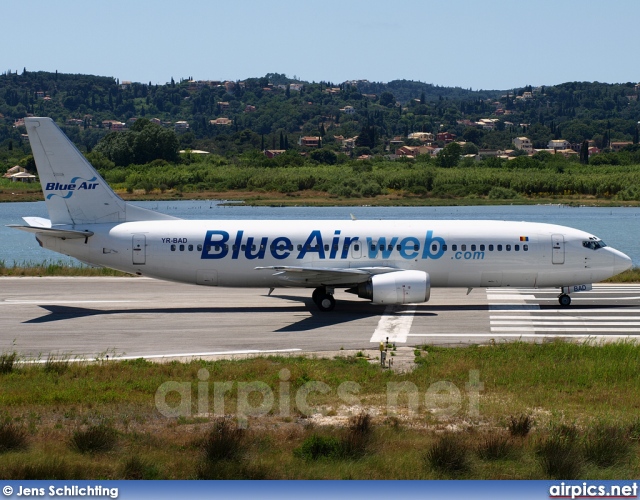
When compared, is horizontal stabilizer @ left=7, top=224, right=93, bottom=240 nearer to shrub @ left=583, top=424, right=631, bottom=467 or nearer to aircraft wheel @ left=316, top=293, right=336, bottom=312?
aircraft wheel @ left=316, top=293, right=336, bottom=312

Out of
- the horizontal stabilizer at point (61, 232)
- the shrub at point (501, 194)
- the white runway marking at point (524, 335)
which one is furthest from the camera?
the shrub at point (501, 194)

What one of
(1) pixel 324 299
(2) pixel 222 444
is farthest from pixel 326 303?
(2) pixel 222 444

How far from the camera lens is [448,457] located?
1730 centimetres

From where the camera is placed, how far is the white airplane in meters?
40.3

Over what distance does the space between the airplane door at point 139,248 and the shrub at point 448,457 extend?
2481 centimetres

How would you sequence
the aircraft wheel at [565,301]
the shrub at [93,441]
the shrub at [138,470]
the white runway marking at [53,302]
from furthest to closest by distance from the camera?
the white runway marking at [53,302], the aircraft wheel at [565,301], the shrub at [93,441], the shrub at [138,470]

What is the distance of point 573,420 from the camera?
67.7ft

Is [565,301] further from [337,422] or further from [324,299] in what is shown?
[337,422]

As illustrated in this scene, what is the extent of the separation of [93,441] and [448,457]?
23.0 ft

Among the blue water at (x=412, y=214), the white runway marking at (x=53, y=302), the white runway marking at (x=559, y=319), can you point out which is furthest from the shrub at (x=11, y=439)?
the blue water at (x=412, y=214)

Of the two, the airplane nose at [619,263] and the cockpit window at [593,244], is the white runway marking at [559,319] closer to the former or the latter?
the airplane nose at [619,263]

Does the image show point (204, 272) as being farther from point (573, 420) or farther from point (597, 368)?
point (573, 420)

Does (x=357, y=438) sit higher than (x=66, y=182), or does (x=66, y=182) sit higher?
(x=66, y=182)

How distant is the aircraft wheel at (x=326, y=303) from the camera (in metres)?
40.0
